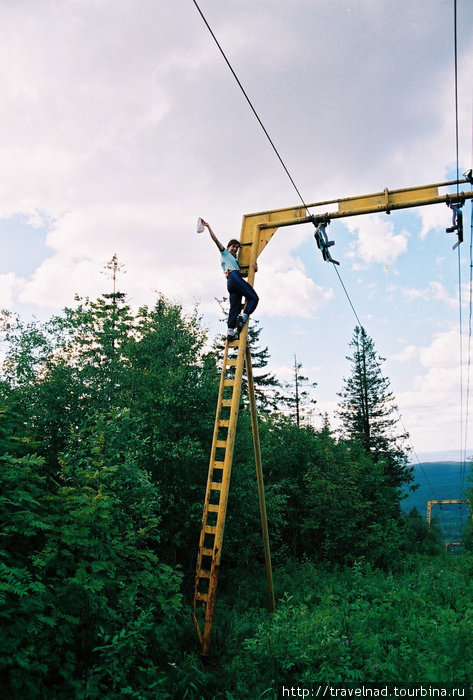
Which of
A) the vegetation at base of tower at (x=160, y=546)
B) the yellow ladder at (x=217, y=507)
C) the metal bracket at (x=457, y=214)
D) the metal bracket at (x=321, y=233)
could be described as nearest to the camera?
the vegetation at base of tower at (x=160, y=546)

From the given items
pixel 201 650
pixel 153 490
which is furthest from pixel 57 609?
pixel 153 490

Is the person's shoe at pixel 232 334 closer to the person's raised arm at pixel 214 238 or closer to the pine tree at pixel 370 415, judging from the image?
the person's raised arm at pixel 214 238

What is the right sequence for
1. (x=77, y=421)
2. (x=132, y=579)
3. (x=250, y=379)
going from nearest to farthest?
1. (x=132, y=579)
2. (x=250, y=379)
3. (x=77, y=421)

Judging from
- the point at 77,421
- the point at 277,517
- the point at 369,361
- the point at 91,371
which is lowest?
the point at 277,517

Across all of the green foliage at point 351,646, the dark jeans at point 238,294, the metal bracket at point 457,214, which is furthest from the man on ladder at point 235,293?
the green foliage at point 351,646

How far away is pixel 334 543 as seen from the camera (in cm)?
1588

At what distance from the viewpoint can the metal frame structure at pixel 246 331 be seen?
597 centimetres

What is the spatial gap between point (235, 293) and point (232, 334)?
0.73 metres

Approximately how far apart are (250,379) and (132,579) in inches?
139

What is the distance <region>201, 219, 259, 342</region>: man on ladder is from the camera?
7.13m

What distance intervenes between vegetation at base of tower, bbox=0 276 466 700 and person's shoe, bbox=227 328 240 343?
8.81 feet

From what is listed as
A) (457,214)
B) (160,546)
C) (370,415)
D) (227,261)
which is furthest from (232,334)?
(370,415)

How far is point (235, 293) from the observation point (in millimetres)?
7270

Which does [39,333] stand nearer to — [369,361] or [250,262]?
[250,262]
